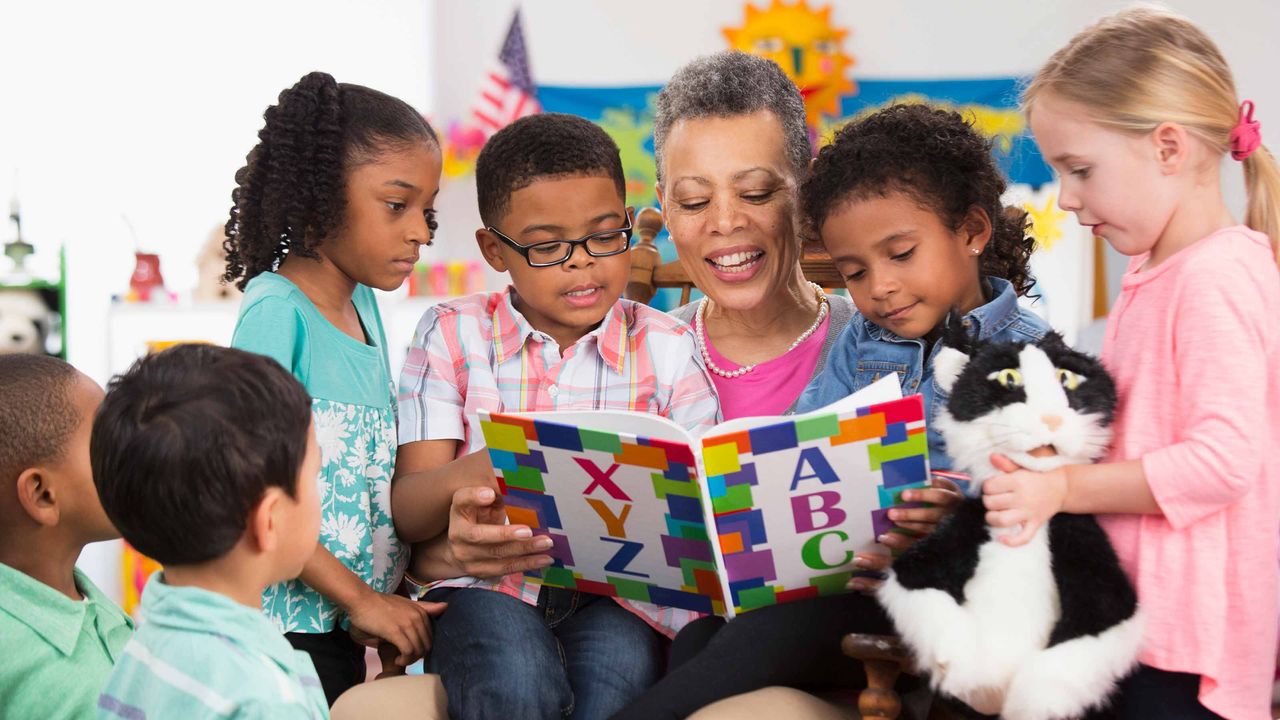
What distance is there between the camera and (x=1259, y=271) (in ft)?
4.16

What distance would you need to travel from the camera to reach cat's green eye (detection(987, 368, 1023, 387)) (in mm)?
1297

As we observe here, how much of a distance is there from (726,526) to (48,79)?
4182 mm

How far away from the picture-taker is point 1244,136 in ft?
4.39

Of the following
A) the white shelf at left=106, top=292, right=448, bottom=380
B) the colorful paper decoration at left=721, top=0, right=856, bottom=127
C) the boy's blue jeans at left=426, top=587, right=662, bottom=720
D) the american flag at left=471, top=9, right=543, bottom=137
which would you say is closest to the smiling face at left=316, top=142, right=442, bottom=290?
the boy's blue jeans at left=426, top=587, right=662, bottom=720

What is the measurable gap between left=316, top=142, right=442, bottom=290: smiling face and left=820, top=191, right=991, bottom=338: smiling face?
64 cm

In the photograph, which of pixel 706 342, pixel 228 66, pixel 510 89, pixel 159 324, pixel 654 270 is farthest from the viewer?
pixel 510 89

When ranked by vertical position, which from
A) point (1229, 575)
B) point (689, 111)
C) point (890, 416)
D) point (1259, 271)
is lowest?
point (1229, 575)

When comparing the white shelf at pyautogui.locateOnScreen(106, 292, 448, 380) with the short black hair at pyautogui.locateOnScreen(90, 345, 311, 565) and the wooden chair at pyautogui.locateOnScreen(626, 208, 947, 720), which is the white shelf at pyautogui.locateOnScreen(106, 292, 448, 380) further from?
the short black hair at pyautogui.locateOnScreen(90, 345, 311, 565)

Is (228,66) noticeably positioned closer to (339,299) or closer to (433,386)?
(339,299)

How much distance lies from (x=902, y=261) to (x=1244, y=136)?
467 mm

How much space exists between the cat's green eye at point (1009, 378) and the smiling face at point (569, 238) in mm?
683

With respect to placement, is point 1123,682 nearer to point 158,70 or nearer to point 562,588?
point 562,588

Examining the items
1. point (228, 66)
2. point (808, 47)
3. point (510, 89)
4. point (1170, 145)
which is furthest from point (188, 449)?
point (510, 89)

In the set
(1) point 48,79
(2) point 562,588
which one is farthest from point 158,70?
(2) point 562,588
